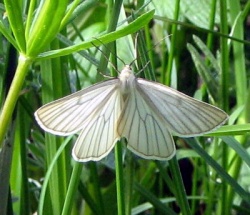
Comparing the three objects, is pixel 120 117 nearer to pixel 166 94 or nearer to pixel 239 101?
pixel 166 94

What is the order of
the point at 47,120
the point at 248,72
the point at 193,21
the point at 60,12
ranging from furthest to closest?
the point at 248,72
the point at 193,21
the point at 47,120
the point at 60,12

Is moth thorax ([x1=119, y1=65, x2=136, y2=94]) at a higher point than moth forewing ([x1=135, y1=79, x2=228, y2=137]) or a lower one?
higher

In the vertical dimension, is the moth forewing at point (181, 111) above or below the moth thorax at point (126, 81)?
below

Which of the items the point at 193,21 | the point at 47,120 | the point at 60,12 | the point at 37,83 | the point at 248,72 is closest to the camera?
the point at 60,12

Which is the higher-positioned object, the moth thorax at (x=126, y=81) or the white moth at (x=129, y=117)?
the moth thorax at (x=126, y=81)

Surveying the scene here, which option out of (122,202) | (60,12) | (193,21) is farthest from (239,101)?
(60,12)

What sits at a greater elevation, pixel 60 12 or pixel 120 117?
pixel 60 12

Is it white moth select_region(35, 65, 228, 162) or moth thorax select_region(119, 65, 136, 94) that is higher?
moth thorax select_region(119, 65, 136, 94)

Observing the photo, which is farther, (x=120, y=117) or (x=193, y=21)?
(x=193, y=21)
